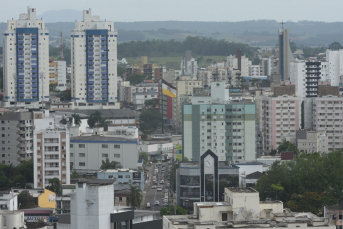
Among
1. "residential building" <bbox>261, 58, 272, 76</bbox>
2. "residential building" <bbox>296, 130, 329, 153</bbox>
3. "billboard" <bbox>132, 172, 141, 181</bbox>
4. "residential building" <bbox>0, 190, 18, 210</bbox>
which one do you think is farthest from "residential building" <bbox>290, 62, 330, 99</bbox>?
"residential building" <bbox>0, 190, 18, 210</bbox>

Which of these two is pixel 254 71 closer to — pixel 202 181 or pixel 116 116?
pixel 116 116

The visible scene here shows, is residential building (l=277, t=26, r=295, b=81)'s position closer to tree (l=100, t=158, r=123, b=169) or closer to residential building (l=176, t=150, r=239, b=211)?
tree (l=100, t=158, r=123, b=169)

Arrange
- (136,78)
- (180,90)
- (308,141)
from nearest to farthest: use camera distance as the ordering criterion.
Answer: (308,141), (180,90), (136,78)

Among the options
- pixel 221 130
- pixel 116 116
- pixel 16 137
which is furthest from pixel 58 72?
pixel 221 130

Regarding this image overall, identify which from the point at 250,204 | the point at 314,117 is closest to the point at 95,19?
the point at 314,117

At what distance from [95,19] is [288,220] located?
2106 inches

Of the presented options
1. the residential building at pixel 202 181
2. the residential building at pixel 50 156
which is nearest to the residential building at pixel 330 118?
the residential building at pixel 50 156

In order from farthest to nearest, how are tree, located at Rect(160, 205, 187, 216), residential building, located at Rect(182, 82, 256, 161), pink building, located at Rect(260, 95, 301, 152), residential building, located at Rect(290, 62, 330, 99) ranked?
1. residential building, located at Rect(290, 62, 330, 99)
2. pink building, located at Rect(260, 95, 301, 152)
3. residential building, located at Rect(182, 82, 256, 161)
4. tree, located at Rect(160, 205, 187, 216)

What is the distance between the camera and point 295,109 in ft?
183

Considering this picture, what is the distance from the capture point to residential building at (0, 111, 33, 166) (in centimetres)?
4731

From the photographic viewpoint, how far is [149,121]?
70438 millimetres

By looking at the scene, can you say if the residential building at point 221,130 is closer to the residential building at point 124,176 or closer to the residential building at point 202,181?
the residential building at point 124,176

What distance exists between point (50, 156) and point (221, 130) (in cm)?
785

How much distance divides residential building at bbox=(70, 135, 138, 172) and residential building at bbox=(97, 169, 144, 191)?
393cm
